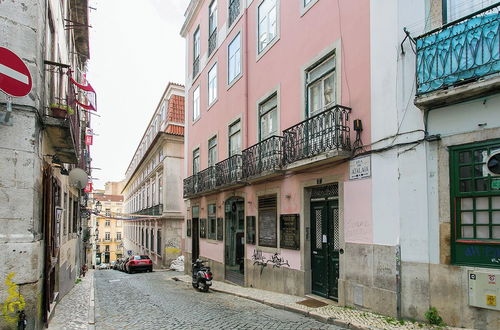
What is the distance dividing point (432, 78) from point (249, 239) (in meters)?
8.01

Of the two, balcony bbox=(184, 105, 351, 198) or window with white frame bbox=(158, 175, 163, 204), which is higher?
balcony bbox=(184, 105, 351, 198)

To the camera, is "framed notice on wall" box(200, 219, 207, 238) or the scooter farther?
"framed notice on wall" box(200, 219, 207, 238)

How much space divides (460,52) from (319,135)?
11.0 ft

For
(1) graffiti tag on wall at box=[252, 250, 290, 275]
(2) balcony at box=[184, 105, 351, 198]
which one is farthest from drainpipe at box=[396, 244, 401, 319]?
(1) graffiti tag on wall at box=[252, 250, 290, 275]

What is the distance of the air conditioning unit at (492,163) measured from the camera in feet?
18.3

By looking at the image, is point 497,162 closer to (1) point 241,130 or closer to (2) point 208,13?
(1) point 241,130

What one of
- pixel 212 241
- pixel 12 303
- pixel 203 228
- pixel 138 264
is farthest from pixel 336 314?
pixel 138 264

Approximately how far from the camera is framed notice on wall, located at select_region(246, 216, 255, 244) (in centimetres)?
1242

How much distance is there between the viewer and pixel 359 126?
7809mm

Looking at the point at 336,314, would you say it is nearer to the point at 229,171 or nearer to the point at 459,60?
the point at 459,60

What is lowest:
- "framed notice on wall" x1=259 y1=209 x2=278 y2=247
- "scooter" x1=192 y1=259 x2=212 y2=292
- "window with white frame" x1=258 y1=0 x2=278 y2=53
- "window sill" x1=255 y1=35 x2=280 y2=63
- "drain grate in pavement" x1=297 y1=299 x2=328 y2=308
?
"scooter" x1=192 y1=259 x2=212 y2=292

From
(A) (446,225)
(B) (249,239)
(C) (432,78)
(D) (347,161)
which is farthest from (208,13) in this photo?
(A) (446,225)

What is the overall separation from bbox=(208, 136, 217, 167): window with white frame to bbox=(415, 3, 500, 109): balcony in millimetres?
11377

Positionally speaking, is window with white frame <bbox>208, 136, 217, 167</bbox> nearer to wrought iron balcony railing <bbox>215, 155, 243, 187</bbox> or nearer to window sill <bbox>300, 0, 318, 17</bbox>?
wrought iron balcony railing <bbox>215, 155, 243, 187</bbox>
